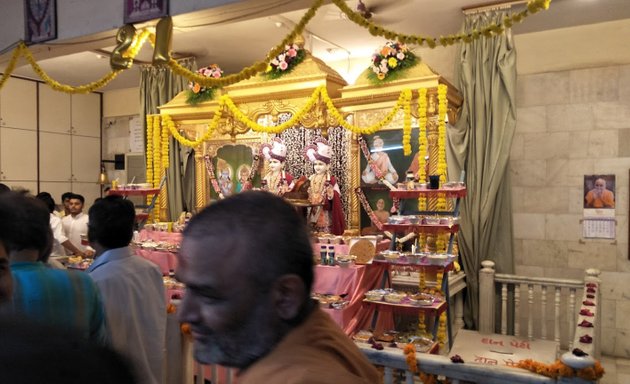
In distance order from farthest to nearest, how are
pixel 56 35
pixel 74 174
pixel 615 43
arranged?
pixel 74 174 → pixel 615 43 → pixel 56 35

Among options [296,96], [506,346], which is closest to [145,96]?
[296,96]

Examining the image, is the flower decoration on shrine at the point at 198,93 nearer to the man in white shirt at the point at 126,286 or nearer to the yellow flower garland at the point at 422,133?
the yellow flower garland at the point at 422,133

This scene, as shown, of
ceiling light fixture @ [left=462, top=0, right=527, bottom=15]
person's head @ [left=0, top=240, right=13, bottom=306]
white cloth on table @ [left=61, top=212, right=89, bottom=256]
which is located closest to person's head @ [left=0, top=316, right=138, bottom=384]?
person's head @ [left=0, top=240, right=13, bottom=306]

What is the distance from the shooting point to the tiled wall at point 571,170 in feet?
19.8

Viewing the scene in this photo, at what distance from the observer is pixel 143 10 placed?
507 cm

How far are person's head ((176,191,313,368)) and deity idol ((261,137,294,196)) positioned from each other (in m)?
6.28

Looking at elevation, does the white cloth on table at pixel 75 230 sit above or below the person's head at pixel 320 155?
below

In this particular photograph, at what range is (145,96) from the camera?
29.7ft

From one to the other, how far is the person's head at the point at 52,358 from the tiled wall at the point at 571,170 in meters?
6.71

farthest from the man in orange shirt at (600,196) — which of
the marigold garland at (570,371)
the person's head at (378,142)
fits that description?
the marigold garland at (570,371)

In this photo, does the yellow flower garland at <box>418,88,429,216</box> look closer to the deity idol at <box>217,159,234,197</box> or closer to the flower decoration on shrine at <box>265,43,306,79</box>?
the flower decoration on shrine at <box>265,43,306,79</box>

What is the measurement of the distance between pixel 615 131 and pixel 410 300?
3.53 m

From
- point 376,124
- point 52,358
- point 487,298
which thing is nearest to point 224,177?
point 376,124

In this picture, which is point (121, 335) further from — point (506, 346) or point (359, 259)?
point (506, 346)
